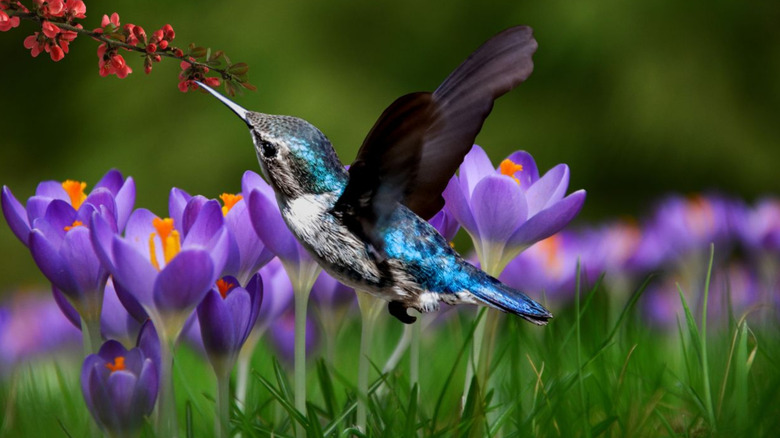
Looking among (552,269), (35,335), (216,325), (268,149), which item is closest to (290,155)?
(268,149)

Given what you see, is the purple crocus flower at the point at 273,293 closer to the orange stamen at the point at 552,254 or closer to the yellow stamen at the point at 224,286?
the yellow stamen at the point at 224,286

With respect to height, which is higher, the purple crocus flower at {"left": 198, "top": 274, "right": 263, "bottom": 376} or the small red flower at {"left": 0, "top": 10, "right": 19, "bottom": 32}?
the small red flower at {"left": 0, "top": 10, "right": 19, "bottom": 32}

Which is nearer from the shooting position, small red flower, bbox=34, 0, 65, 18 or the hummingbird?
the hummingbird

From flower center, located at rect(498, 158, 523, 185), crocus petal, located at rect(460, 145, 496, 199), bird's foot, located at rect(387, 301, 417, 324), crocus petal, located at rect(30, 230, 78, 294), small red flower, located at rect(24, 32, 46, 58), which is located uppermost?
flower center, located at rect(498, 158, 523, 185)

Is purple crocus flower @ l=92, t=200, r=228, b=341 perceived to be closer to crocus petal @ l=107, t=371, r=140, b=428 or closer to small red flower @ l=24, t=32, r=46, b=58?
crocus petal @ l=107, t=371, r=140, b=428

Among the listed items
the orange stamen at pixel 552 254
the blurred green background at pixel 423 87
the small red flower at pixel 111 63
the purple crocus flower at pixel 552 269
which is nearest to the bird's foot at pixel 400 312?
the small red flower at pixel 111 63

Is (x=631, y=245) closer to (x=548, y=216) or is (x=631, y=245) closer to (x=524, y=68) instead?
(x=548, y=216)

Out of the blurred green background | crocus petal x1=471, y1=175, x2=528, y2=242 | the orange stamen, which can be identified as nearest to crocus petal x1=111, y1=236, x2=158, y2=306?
crocus petal x1=471, y1=175, x2=528, y2=242
